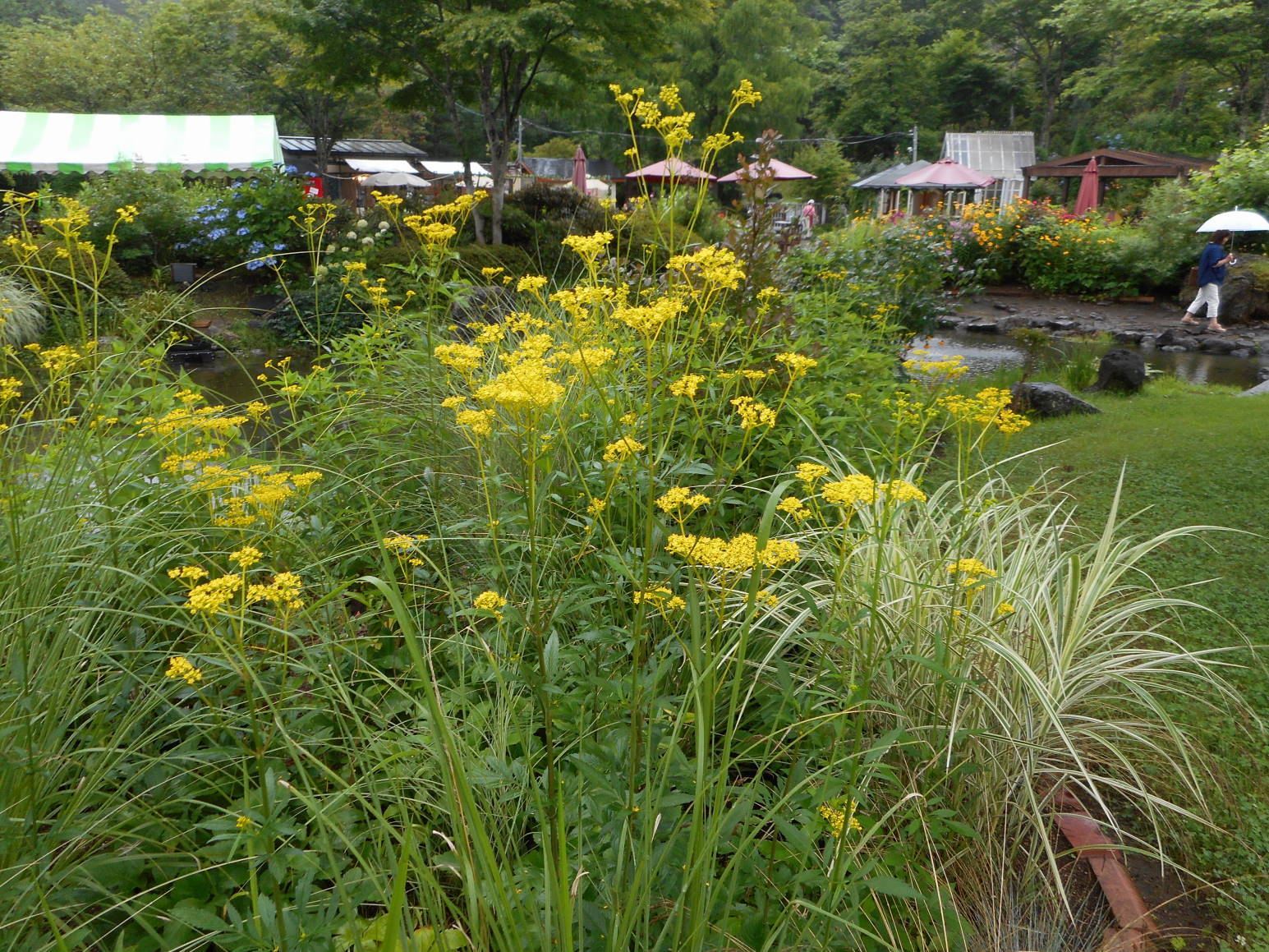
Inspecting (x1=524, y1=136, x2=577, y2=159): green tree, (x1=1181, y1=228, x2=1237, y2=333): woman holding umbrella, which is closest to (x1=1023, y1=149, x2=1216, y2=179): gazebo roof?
(x1=1181, y1=228, x2=1237, y2=333): woman holding umbrella

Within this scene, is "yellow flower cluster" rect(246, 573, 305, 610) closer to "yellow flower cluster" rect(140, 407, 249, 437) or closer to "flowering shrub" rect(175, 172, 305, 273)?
"yellow flower cluster" rect(140, 407, 249, 437)

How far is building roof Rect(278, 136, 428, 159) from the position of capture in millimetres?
38719

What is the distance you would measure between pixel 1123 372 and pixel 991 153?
32.2 meters

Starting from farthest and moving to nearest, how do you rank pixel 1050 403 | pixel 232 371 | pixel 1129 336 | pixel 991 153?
pixel 991 153, pixel 1129 336, pixel 232 371, pixel 1050 403

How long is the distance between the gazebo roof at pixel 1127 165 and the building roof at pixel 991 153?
5.78 m

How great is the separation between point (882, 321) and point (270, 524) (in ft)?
11.9

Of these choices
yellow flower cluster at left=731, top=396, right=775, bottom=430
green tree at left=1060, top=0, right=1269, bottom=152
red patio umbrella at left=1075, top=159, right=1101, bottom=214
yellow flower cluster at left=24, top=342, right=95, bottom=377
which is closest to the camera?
yellow flower cluster at left=731, top=396, right=775, bottom=430

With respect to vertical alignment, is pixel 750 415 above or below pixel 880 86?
below

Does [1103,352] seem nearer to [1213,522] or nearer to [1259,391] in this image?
[1259,391]

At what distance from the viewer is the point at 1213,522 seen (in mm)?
3744

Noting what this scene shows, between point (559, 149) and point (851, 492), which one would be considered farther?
point (559, 149)

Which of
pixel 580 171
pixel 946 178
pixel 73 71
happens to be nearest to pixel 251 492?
pixel 946 178

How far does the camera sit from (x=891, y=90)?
4056 centimetres

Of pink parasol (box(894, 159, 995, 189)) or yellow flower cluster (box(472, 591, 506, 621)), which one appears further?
pink parasol (box(894, 159, 995, 189))
